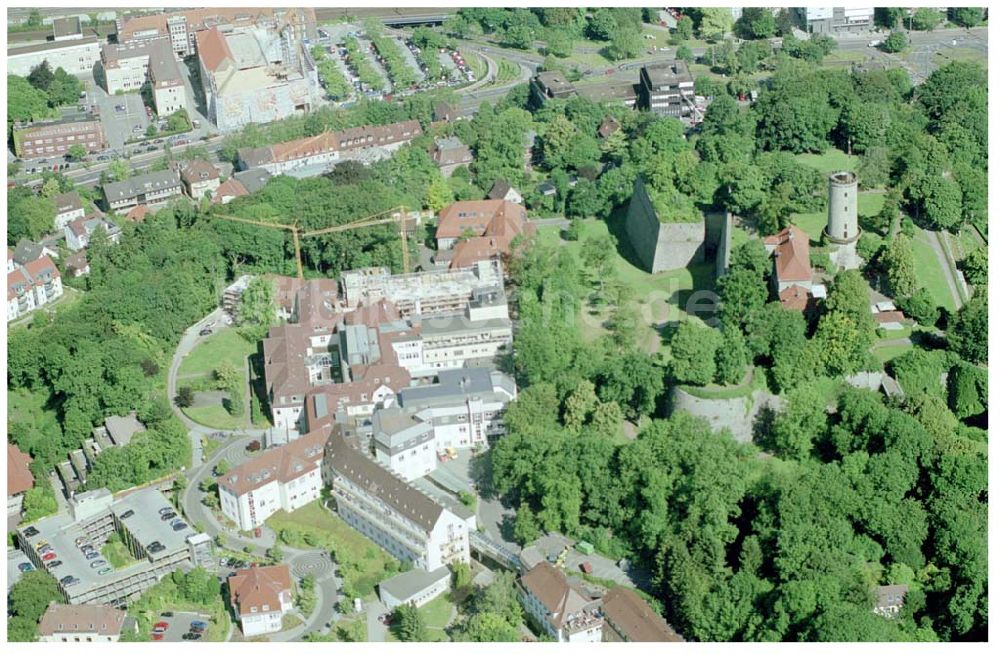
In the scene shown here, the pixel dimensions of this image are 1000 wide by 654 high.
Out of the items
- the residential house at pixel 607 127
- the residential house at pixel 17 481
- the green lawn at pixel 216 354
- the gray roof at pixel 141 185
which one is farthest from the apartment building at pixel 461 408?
the residential house at pixel 607 127

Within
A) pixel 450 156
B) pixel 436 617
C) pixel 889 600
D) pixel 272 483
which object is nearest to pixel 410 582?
pixel 436 617

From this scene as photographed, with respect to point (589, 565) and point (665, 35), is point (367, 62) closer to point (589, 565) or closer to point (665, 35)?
point (665, 35)

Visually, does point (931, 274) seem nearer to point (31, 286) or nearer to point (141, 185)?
point (31, 286)

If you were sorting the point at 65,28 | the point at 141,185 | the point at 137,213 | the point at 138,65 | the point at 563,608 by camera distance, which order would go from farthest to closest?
1. the point at 65,28
2. the point at 138,65
3. the point at 141,185
4. the point at 137,213
5. the point at 563,608

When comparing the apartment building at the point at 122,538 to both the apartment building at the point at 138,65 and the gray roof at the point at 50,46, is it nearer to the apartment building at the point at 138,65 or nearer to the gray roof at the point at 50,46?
the apartment building at the point at 138,65

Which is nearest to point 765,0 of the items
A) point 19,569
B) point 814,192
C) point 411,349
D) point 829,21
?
point 829,21

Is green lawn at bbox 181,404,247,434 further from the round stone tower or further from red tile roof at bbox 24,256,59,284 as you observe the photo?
the round stone tower
